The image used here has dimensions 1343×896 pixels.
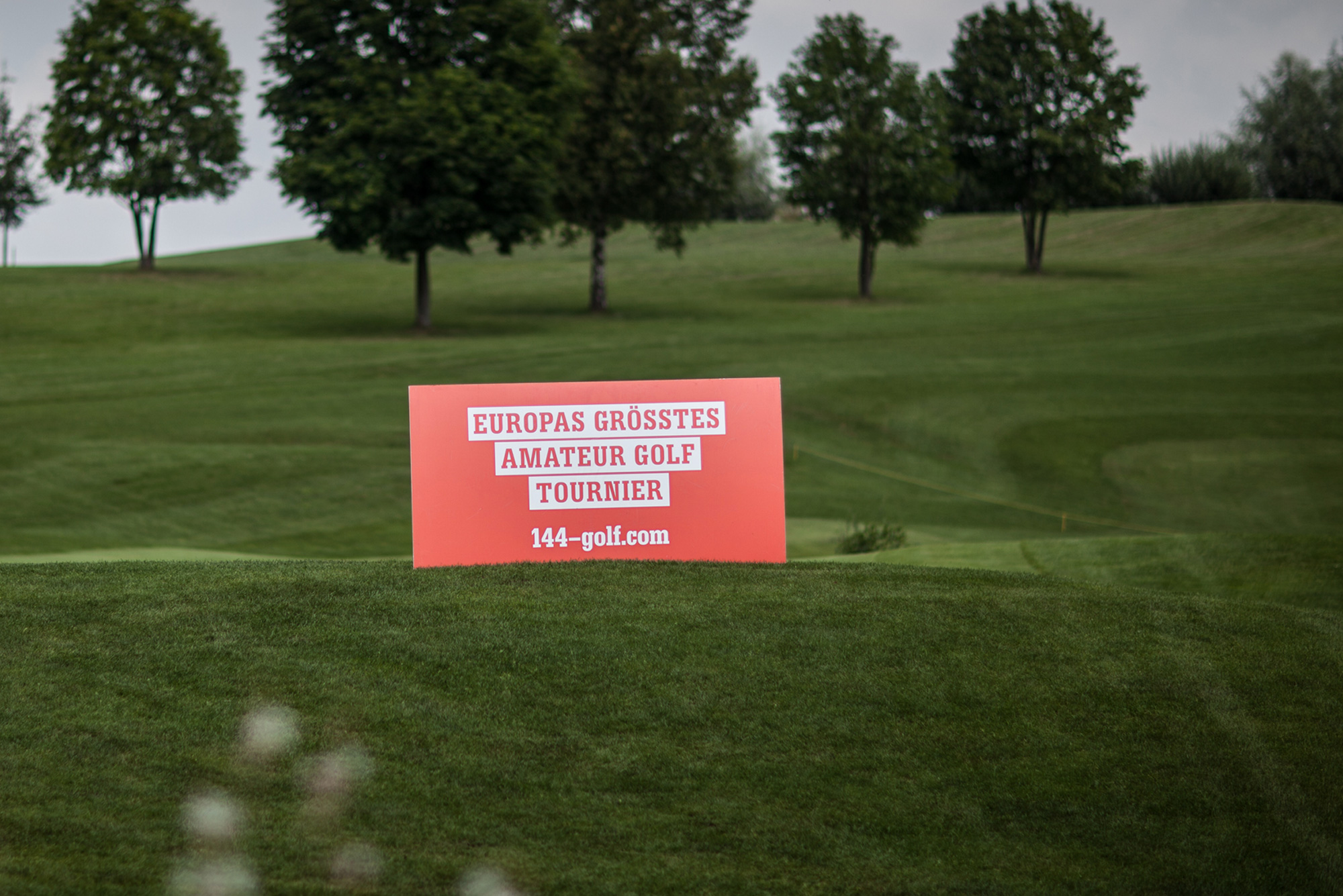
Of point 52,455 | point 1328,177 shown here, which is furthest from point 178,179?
point 1328,177

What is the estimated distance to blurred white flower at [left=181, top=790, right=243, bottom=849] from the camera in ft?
13.6

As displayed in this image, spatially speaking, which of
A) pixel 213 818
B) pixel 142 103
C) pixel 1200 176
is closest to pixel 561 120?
pixel 142 103

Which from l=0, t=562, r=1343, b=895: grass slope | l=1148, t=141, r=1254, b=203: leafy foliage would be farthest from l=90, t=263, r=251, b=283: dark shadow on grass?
l=1148, t=141, r=1254, b=203: leafy foliage

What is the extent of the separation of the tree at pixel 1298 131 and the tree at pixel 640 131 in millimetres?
57983

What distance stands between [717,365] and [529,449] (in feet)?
70.2

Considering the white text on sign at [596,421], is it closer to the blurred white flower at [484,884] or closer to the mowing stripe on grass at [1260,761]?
the mowing stripe on grass at [1260,761]

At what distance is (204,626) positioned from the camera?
5914 millimetres

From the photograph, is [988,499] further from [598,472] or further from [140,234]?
[140,234]

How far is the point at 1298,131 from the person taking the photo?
87.1m

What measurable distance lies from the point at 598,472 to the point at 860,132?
39.8 meters

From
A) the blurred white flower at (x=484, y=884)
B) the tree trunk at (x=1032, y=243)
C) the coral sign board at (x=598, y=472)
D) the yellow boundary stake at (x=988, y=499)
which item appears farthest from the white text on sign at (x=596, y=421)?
the tree trunk at (x=1032, y=243)

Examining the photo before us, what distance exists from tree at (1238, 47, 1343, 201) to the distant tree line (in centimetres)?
3752

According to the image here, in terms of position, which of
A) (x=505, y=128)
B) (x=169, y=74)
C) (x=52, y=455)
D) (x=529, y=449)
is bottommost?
(x=52, y=455)

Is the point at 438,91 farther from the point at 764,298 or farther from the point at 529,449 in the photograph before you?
the point at 529,449
